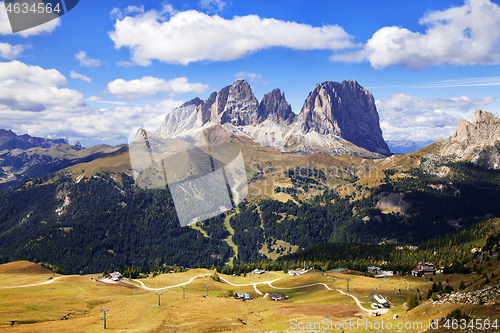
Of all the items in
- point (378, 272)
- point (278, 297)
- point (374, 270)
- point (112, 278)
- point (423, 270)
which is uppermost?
point (112, 278)

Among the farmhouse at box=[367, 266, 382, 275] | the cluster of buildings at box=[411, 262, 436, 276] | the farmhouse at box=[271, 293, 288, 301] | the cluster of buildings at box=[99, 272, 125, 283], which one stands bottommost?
the farmhouse at box=[367, 266, 382, 275]

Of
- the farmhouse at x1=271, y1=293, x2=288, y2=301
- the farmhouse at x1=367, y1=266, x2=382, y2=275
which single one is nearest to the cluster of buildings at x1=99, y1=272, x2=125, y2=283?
the farmhouse at x1=271, y1=293, x2=288, y2=301

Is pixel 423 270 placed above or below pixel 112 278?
below

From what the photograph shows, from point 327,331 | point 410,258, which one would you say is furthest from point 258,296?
point 410,258

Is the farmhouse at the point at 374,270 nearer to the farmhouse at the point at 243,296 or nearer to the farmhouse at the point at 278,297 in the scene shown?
the farmhouse at the point at 278,297

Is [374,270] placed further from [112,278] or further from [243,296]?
[112,278]

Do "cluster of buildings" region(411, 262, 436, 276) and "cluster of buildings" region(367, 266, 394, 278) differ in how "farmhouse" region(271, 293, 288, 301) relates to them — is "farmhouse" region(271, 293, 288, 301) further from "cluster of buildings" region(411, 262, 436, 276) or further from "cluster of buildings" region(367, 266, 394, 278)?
"cluster of buildings" region(411, 262, 436, 276)

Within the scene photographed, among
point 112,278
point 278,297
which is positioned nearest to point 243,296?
point 278,297

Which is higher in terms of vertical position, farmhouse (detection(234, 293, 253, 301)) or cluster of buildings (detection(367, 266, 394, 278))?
farmhouse (detection(234, 293, 253, 301))

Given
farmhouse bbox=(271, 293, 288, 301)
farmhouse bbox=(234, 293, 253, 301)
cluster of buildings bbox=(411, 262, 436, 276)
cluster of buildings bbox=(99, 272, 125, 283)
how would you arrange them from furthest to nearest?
1. cluster of buildings bbox=(411, 262, 436, 276)
2. cluster of buildings bbox=(99, 272, 125, 283)
3. farmhouse bbox=(234, 293, 253, 301)
4. farmhouse bbox=(271, 293, 288, 301)

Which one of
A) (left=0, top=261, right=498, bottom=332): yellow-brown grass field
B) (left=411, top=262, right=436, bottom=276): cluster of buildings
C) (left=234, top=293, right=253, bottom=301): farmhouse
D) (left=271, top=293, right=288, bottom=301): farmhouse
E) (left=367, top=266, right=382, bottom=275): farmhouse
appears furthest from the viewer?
(left=367, top=266, right=382, bottom=275): farmhouse

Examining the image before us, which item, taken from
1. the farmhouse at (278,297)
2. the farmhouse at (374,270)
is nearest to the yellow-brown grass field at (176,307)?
the farmhouse at (278,297)
